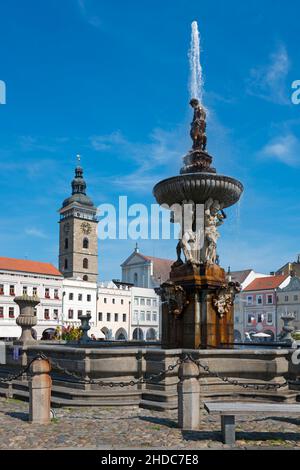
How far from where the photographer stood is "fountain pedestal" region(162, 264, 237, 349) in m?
12.8

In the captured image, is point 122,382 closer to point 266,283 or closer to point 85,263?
point 266,283

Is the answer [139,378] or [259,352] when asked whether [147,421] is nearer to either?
[139,378]

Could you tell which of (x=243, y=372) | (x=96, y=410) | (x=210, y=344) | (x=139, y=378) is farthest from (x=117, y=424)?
(x=210, y=344)

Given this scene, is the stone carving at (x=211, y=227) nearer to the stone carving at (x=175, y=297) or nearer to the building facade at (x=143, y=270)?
the stone carving at (x=175, y=297)

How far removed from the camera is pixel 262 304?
7012 centimetres

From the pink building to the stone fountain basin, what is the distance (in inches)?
2212

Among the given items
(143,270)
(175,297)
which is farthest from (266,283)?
(175,297)

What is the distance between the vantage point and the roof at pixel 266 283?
2749 inches

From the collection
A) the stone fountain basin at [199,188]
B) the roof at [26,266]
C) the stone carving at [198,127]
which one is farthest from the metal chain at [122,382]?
the roof at [26,266]

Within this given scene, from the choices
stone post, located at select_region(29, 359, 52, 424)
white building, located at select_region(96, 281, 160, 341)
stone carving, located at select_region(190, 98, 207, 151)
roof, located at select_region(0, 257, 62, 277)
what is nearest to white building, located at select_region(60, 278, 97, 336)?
white building, located at select_region(96, 281, 160, 341)

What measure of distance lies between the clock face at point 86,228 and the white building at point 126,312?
2014 cm

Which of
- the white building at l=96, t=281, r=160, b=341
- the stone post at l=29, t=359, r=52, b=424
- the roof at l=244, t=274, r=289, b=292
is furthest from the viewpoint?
the white building at l=96, t=281, r=160, b=341

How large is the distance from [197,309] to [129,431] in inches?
223

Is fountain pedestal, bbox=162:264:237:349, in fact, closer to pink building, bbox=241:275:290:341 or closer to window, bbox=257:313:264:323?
pink building, bbox=241:275:290:341
